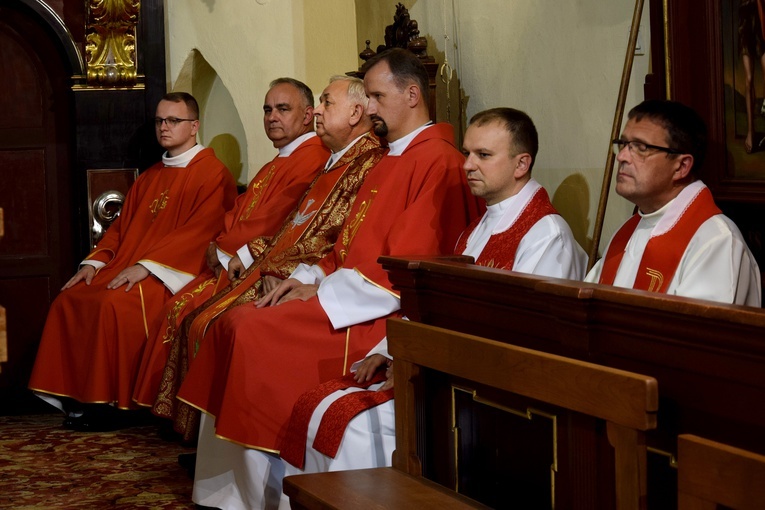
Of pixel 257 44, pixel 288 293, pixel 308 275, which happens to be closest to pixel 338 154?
pixel 308 275

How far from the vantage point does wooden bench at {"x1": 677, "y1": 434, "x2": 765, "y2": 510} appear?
2.05 m

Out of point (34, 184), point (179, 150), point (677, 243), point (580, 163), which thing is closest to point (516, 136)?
point (580, 163)

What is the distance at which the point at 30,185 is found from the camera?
7453 millimetres

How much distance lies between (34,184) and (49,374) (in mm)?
1670

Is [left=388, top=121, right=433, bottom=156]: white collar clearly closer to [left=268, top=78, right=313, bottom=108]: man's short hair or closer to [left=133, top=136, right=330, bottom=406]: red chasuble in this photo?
[left=133, top=136, right=330, bottom=406]: red chasuble

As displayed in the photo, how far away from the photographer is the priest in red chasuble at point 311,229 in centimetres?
520

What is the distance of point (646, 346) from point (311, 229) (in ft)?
9.74

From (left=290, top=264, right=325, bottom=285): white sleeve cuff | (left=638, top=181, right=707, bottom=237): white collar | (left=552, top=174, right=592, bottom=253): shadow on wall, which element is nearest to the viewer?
(left=638, top=181, right=707, bottom=237): white collar

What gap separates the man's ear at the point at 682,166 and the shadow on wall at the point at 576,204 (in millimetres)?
1255

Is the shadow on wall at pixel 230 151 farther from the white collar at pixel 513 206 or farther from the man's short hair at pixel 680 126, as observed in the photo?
the man's short hair at pixel 680 126

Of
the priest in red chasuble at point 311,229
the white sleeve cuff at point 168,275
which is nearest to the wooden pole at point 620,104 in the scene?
the priest in red chasuble at point 311,229

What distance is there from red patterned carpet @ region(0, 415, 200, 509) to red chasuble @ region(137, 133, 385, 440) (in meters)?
0.30

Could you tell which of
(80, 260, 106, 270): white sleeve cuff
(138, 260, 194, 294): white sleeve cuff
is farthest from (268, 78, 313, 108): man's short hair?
(80, 260, 106, 270): white sleeve cuff

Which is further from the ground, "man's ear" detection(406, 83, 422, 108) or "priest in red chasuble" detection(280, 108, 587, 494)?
"man's ear" detection(406, 83, 422, 108)
